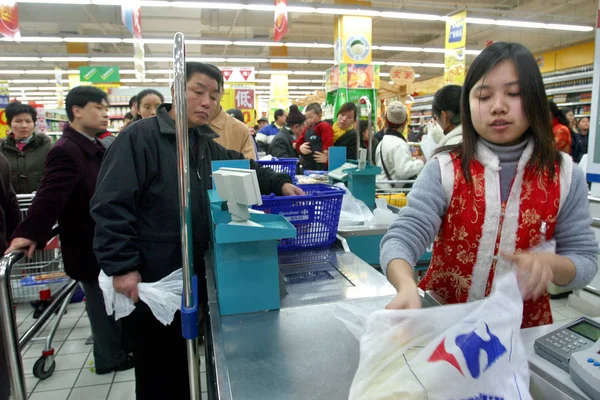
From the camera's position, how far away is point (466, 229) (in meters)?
1.21

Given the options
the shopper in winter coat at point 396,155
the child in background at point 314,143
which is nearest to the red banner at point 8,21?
the child in background at point 314,143

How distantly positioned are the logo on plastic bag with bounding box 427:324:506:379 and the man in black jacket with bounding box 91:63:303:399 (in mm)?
1375

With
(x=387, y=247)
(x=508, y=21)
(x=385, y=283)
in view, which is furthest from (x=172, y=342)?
(x=508, y=21)

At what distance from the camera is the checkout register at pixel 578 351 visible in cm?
70

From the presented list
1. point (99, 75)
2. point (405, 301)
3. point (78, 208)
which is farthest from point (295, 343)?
point (99, 75)

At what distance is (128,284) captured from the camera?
1724 millimetres

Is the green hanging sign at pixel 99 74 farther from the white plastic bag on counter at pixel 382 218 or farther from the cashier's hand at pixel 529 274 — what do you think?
the cashier's hand at pixel 529 274

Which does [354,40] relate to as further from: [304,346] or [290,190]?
[304,346]

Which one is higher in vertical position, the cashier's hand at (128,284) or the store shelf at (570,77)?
the store shelf at (570,77)

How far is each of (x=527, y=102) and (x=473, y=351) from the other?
72 cm

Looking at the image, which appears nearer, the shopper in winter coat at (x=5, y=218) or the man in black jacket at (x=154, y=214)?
the man in black jacket at (x=154, y=214)

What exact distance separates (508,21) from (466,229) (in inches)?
421

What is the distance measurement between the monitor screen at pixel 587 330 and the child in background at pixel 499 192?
0.18 metres

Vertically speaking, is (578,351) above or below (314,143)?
below
